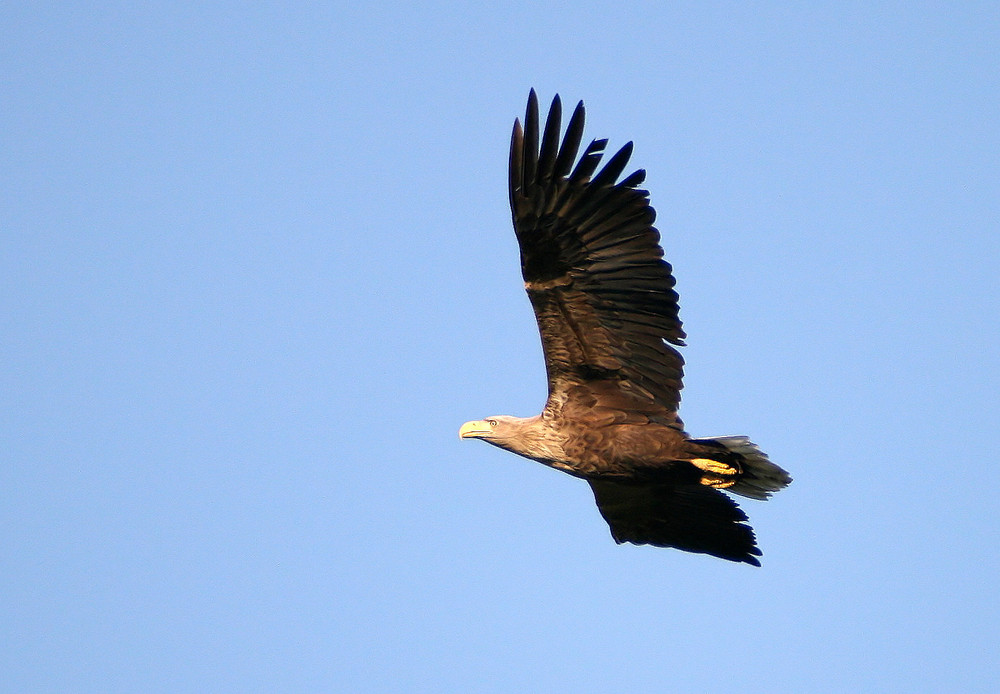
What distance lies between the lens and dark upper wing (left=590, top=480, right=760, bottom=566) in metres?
9.46

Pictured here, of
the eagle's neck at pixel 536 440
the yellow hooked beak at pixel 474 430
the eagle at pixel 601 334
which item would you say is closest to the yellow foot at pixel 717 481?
the eagle at pixel 601 334

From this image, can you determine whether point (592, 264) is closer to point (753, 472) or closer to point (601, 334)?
point (601, 334)

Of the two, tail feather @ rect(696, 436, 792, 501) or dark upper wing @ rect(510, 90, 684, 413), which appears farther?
tail feather @ rect(696, 436, 792, 501)

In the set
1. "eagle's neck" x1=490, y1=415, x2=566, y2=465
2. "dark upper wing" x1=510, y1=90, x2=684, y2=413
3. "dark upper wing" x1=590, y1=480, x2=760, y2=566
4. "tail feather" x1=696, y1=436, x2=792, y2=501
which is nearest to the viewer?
"dark upper wing" x1=510, y1=90, x2=684, y2=413

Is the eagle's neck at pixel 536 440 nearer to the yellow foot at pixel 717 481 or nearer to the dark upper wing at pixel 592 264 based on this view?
the dark upper wing at pixel 592 264

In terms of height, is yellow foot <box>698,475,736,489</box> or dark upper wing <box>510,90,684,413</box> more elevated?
dark upper wing <box>510,90,684,413</box>

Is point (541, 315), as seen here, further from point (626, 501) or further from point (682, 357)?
point (626, 501)

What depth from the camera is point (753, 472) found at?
8.91 metres

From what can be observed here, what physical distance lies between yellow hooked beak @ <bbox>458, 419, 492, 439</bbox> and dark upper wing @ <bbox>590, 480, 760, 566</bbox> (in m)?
0.92

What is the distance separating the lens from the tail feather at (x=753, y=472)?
867 cm

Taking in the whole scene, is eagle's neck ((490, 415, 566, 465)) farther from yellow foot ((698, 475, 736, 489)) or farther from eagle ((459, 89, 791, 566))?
yellow foot ((698, 475, 736, 489))

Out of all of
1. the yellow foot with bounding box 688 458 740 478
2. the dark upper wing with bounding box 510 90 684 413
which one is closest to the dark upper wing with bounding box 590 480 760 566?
the yellow foot with bounding box 688 458 740 478

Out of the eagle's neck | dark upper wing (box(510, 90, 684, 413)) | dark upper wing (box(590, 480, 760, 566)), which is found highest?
dark upper wing (box(510, 90, 684, 413))

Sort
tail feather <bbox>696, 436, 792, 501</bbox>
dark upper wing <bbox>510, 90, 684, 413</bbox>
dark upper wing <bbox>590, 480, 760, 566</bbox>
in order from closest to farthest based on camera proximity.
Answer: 1. dark upper wing <bbox>510, 90, 684, 413</bbox>
2. tail feather <bbox>696, 436, 792, 501</bbox>
3. dark upper wing <bbox>590, 480, 760, 566</bbox>
